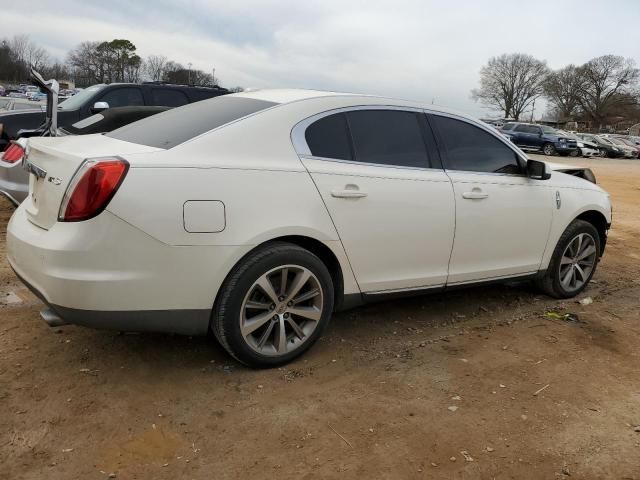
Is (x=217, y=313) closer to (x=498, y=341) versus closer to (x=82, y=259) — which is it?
(x=82, y=259)

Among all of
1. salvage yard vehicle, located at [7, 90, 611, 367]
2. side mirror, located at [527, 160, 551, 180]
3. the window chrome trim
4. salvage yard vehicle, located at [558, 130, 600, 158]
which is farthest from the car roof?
salvage yard vehicle, located at [558, 130, 600, 158]

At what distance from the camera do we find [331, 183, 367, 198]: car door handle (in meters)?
3.50

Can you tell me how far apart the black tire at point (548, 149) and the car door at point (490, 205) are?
30464 millimetres

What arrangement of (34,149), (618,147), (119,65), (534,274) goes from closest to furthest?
(34,149) → (534,274) → (618,147) → (119,65)

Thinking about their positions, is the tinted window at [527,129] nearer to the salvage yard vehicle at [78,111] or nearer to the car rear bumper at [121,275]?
the salvage yard vehicle at [78,111]

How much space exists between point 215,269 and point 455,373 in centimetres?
160

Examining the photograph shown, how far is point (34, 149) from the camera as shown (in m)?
3.46

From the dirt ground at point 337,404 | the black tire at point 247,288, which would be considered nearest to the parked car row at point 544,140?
the dirt ground at point 337,404

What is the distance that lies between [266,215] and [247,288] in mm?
407

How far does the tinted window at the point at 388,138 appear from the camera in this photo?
3.76 meters

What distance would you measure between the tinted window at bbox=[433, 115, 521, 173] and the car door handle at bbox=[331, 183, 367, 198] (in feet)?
2.94

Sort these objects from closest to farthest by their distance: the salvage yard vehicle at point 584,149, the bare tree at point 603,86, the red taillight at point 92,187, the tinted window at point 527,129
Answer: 1. the red taillight at point 92,187
2. the tinted window at point 527,129
3. the salvage yard vehicle at point 584,149
4. the bare tree at point 603,86

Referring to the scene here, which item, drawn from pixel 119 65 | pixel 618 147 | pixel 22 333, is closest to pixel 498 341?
pixel 22 333

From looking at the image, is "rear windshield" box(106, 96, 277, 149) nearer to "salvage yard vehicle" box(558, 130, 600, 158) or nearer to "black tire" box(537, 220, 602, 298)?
"black tire" box(537, 220, 602, 298)
